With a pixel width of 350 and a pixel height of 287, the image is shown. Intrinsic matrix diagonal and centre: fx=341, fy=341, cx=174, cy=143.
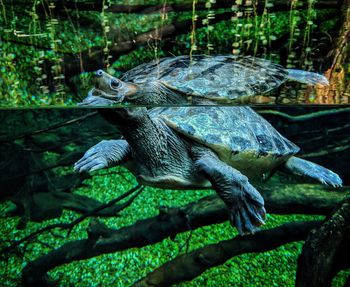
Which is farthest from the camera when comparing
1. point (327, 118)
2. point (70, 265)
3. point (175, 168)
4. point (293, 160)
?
point (327, 118)

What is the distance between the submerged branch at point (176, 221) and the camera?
4125 mm

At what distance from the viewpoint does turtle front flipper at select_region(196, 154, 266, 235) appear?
229 cm

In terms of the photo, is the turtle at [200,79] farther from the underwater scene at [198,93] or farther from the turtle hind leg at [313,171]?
the turtle hind leg at [313,171]

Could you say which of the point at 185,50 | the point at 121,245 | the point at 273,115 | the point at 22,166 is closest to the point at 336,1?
the point at 185,50

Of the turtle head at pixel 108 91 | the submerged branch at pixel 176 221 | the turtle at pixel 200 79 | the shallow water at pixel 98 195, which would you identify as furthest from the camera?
the shallow water at pixel 98 195

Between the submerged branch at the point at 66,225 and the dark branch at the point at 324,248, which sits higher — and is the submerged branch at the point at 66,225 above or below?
below

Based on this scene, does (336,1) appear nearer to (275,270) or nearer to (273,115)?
(273,115)

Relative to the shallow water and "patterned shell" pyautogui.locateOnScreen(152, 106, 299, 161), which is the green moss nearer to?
the shallow water

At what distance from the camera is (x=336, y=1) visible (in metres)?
2.28

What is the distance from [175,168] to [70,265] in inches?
127

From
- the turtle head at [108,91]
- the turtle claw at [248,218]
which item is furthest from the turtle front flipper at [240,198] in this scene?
the turtle head at [108,91]

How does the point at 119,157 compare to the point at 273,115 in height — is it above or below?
above

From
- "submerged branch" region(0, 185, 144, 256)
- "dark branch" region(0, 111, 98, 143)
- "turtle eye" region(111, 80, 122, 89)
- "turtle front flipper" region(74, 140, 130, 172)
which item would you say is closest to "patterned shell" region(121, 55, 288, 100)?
"turtle eye" region(111, 80, 122, 89)

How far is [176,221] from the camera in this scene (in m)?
4.36
